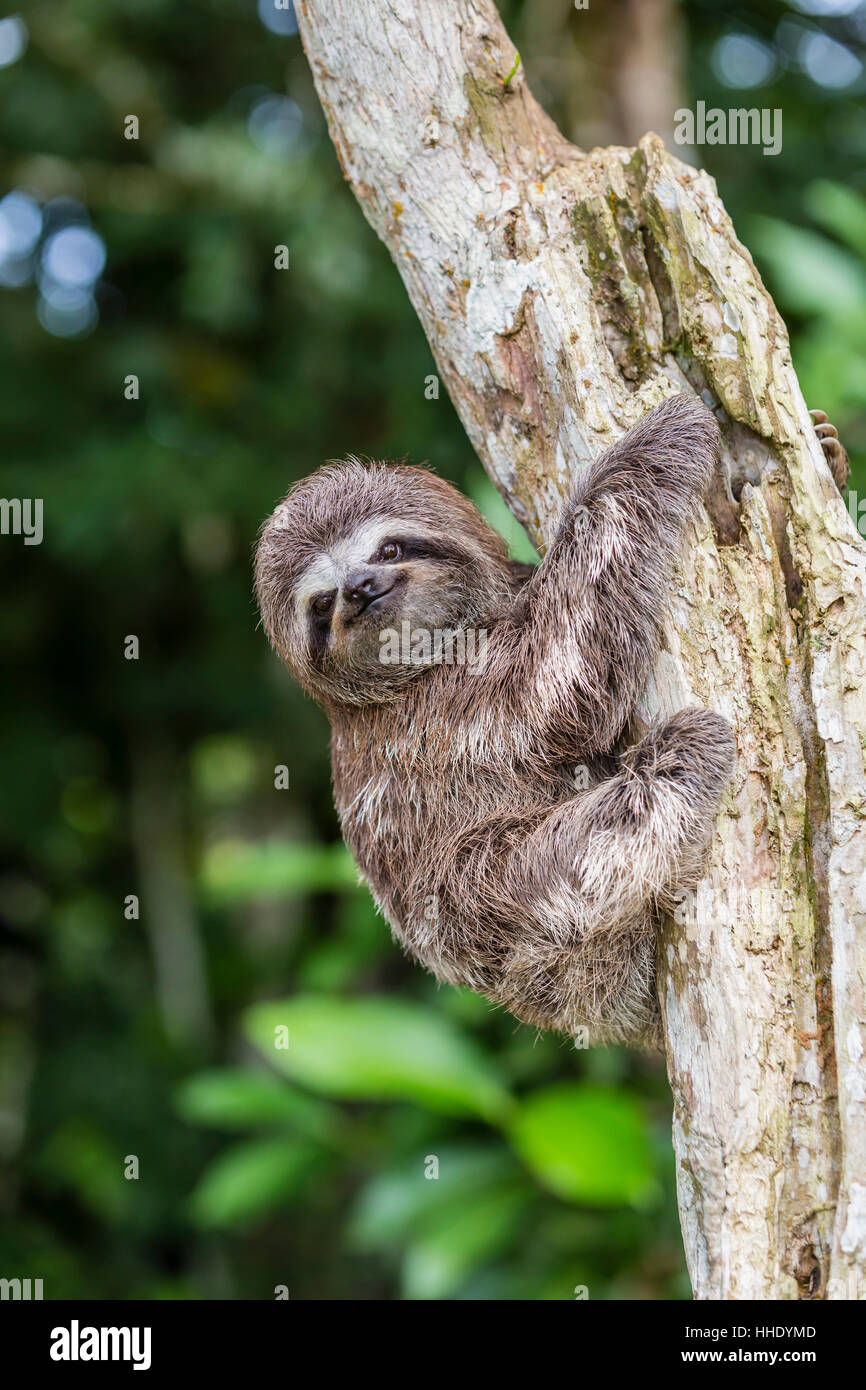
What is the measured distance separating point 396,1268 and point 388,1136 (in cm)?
261

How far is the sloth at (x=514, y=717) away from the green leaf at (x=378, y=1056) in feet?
7.13

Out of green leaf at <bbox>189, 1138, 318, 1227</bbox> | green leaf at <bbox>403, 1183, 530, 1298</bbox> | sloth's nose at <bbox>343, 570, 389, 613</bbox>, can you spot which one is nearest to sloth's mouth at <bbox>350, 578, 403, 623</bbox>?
sloth's nose at <bbox>343, 570, 389, 613</bbox>

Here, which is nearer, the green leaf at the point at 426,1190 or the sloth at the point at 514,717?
the sloth at the point at 514,717

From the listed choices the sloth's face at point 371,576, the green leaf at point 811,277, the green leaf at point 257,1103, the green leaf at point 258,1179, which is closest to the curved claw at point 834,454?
the sloth's face at point 371,576

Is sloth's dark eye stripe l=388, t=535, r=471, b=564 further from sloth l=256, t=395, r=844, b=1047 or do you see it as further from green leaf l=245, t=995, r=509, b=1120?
green leaf l=245, t=995, r=509, b=1120

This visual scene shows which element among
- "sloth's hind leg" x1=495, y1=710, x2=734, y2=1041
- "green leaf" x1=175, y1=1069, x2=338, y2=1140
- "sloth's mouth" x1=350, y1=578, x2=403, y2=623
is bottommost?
"green leaf" x1=175, y1=1069, x2=338, y2=1140

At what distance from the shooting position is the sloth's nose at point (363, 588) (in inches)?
165

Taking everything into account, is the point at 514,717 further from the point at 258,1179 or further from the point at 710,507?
the point at 258,1179

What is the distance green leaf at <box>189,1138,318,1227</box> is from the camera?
7.25 metres

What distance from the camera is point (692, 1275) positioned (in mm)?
3271

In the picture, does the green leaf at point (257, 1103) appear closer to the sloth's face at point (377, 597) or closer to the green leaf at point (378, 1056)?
the green leaf at point (378, 1056)

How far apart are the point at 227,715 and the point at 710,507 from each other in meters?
7.54

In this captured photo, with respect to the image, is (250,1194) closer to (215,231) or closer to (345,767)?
(345,767)

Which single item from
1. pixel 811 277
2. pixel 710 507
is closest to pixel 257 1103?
pixel 710 507
